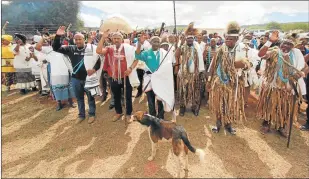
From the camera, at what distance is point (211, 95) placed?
4961mm

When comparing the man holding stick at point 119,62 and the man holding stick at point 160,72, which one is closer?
the man holding stick at point 160,72

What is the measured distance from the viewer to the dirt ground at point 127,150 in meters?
3.83

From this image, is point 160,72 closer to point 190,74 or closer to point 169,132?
point 190,74

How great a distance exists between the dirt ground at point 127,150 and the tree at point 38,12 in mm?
29116

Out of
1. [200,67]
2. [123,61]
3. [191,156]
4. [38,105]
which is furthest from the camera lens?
[38,105]

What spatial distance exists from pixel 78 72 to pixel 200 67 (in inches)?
112

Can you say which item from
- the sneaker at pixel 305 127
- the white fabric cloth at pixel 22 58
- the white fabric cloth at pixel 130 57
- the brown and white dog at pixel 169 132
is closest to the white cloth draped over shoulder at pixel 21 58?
the white fabric cloth at pixel 22 58

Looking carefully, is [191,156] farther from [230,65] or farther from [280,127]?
[280,127]

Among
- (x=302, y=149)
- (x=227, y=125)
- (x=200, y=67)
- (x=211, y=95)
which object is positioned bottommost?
(x=302, y=149)

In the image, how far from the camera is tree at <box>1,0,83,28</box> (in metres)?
30.8

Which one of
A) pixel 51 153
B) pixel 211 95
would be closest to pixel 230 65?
pixel 211 95

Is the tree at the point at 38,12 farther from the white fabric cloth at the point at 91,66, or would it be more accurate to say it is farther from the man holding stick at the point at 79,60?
the white fabric cloth at the point at 91,66

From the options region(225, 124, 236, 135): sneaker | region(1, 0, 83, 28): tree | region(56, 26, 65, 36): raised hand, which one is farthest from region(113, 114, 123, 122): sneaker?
region(1, 0, 83, 28): tree

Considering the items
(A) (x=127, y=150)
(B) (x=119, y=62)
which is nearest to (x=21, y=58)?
(B) (x=119, y=62)
